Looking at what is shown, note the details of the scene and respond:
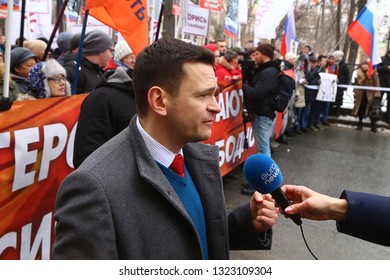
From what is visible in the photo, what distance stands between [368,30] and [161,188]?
8992 millimetres

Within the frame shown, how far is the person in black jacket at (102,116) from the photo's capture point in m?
2.74

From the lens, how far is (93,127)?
2.74 m

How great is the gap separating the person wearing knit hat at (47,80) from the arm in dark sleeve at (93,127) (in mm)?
900

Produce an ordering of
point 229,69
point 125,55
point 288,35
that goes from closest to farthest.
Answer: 1. point 125,55
2. point 229,69
3. point 288,35

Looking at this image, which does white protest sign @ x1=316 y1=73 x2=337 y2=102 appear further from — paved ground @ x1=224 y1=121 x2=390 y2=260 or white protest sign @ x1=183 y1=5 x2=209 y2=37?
white protest sign @ x1=183 y1=5 x2=209 y2=37

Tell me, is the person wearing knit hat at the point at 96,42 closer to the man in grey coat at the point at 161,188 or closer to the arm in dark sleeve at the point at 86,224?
the man in grey coat at the point at 161,188

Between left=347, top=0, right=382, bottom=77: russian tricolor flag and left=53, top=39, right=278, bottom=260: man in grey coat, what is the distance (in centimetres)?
848

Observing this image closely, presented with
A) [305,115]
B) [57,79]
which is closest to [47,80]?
[57,79]

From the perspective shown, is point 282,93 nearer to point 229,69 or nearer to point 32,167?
point 229,69

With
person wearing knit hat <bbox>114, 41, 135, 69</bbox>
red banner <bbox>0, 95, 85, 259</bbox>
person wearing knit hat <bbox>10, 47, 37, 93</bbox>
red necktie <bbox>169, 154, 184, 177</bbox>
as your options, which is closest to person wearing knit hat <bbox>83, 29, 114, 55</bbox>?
person wearing knit hat <bbox>114, 41, 135, 69</bbox>

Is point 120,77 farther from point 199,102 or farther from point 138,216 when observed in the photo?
point 138,216

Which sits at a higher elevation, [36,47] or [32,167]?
[36,47]

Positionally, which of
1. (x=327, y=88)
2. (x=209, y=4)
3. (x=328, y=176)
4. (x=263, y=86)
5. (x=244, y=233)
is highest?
(x=209, y=4)

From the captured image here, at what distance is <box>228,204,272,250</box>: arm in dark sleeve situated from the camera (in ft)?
5.79
